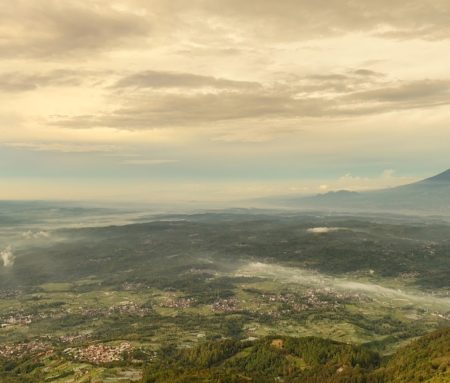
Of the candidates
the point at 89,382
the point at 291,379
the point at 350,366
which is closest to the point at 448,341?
the point at 350,366

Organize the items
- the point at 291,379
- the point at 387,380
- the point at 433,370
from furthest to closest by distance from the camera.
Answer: the point at 291,379 → the point at 387,380 → the point at 433,370

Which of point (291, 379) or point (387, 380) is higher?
point (387, 380)

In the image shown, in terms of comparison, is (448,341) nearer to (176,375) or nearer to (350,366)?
(350,366)

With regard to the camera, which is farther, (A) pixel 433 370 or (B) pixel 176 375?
(B) pixel 176 375

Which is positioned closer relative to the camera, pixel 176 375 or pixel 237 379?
pixel 237 379

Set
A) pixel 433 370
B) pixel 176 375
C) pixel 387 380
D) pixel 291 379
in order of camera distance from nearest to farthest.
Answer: pixel 433 370 < pixel 387 380 < pixel 176 375 < pixel 291 379

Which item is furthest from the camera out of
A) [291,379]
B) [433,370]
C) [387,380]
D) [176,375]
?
[291,379]

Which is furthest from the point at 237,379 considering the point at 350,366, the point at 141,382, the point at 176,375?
the point at 350,366

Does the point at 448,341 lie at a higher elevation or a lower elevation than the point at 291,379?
higher

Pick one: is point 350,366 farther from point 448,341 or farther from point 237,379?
point 237,379
